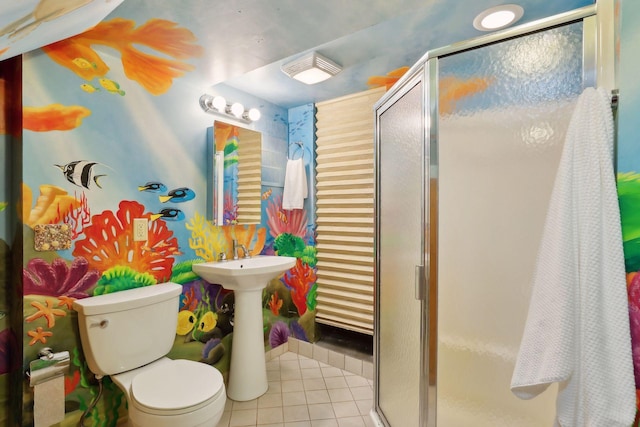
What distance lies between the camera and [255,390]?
2.06m

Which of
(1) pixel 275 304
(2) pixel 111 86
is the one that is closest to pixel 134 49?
(2) pixel 111 86

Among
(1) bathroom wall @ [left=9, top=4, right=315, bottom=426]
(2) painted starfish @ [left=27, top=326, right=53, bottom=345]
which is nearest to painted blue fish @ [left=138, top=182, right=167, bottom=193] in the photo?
(1) bathroom wall @ [left=9, top=4, right=315, bottom=426]

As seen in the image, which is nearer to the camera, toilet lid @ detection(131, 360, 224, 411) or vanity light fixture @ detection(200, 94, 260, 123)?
toilet lid @ detection(131, 360, 224, 411)

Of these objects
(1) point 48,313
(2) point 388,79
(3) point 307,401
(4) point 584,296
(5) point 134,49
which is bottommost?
(3) point 307,401

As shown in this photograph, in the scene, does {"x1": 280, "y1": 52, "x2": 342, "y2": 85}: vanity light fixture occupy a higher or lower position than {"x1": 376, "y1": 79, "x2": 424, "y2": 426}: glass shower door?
higher

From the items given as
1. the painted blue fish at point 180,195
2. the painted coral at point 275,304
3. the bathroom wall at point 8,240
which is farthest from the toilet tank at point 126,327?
the painted coral at point 275,304

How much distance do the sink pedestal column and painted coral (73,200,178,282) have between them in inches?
21.0

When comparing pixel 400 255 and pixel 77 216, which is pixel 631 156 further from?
pixel 77 216

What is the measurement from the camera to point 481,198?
45.5 inches

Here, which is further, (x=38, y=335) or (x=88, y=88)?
(x=88, y=88)

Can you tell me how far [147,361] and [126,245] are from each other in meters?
0.65

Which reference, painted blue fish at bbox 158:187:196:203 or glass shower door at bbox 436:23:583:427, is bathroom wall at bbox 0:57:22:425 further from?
glass shower door at bbox 436:23:583:427

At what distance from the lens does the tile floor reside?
1835 mm

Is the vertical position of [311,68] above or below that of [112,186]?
above
